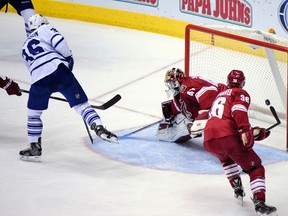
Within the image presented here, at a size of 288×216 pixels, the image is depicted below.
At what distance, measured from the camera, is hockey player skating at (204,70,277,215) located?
550 cm

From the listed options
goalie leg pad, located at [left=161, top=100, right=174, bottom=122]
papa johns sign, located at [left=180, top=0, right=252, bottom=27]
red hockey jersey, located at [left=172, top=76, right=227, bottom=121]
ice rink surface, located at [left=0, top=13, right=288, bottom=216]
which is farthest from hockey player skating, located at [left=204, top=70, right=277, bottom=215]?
papa johns sign, located at [left=180, top=0, right=252, bottom=27]

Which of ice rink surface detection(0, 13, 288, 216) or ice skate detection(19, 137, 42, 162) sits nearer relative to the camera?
ice rink surface detection(0, 13, 288, 216)

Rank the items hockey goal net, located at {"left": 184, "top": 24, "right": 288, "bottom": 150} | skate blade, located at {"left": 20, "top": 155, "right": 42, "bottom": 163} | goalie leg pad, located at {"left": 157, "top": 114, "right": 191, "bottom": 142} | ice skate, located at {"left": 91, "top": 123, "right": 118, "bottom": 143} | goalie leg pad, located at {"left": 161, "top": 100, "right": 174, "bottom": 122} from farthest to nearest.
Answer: hockey goal net, located at {"left": 184, "top": 24, "right": 288, "bottom": 150} → goalie leg pad, located at {"left": 161, "top": 100, "right": 174, "bottom": 122} → goalie leg pad, located at {"left": 157, "top": 114, "right": 191, "bottom": 142} → skate blade, located at {"left": 20, "top": 155, "right": 42, "bottom": 163} → ice skate, located at {"left": 91, "top": 123, "right": 118, "bottom": 143}

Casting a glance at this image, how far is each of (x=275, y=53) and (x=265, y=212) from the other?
7.81 feet

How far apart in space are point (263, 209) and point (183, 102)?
150cm

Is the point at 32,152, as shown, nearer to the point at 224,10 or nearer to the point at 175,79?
the point at 175,79

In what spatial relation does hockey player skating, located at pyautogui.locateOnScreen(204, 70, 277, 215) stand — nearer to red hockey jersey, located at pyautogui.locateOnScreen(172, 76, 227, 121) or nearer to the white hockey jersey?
red hockey jersey, located at pyautogui.locateOnScreen(172, 76, 227, 121)

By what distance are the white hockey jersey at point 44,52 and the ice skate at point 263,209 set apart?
1.77 metres

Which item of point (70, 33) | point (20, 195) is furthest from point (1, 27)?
point (20, 195)

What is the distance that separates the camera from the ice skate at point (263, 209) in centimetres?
548

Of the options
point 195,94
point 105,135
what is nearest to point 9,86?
point 105,135

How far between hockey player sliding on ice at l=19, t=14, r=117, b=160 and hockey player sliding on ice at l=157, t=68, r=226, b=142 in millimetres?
575

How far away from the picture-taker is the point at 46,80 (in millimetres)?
6523

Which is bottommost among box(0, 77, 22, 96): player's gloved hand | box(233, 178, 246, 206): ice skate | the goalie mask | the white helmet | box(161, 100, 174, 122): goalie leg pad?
box(161, 100, 174, 122): goalie leg pad
